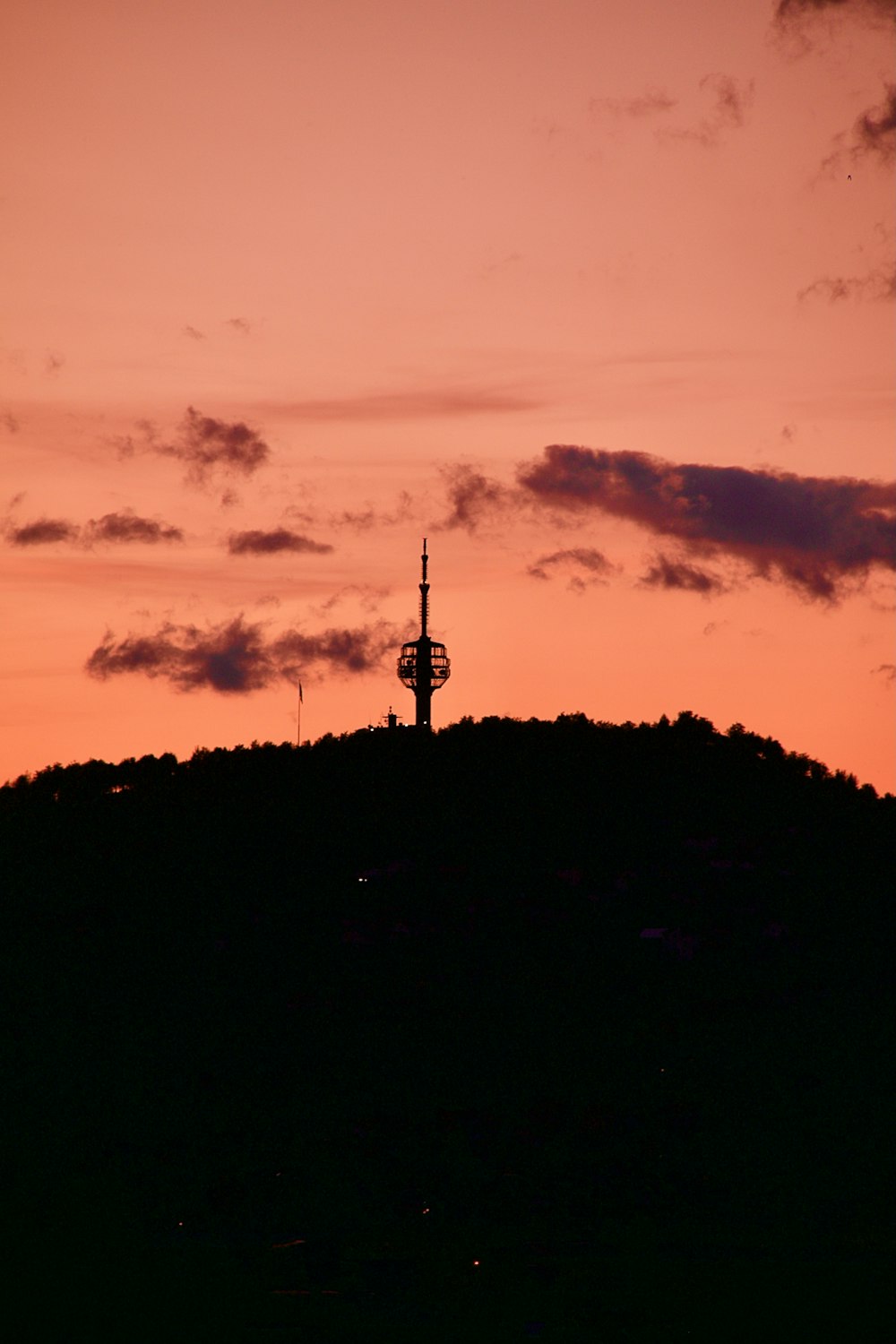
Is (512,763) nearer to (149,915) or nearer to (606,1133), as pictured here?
(149,915)

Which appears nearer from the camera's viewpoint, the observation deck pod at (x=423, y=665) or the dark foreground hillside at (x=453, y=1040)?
the dark foreground hillside at (x=453, y=1040)

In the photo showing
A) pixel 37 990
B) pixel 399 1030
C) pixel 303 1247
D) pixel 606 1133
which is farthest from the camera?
pixel 37 990

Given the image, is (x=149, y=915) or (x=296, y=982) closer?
(x=296, y=982)

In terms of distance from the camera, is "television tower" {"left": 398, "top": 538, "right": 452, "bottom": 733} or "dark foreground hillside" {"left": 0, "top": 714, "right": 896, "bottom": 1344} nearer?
"dark foreground hillside" {"left": 0, "top": 714, "right": 896, "bottom": 1344}

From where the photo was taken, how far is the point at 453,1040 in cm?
8550

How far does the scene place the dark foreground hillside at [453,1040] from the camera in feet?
197

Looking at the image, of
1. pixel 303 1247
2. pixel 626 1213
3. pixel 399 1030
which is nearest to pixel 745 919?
pixel 399 1030

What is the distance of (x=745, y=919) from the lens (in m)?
94.3

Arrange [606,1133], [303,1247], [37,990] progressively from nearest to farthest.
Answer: [303,1247] → [606,1133] → [37,990]

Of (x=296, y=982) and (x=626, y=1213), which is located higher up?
(x=296, y=982)

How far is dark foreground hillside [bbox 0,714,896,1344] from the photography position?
60.0 meters

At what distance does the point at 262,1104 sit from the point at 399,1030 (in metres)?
8.20

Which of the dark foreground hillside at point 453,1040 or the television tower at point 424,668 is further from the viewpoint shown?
the television tower at point 424,668

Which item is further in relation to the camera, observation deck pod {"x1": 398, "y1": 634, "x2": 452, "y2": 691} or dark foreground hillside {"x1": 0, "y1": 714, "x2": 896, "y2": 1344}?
observation deck pod {"x1": 398, "y1": 634, "x2": 452, "y2": 691}
